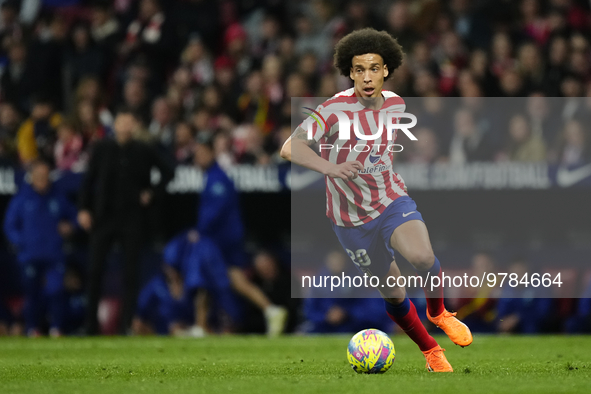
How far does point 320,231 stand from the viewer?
11312 millimetres

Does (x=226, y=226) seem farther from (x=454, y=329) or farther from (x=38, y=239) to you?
(x=454, y=329)

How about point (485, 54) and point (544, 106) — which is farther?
point (485, 54)

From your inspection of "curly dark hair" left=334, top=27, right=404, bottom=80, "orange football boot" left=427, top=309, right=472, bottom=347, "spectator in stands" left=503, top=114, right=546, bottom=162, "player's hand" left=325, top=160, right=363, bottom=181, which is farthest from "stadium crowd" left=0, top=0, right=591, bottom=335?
"player's hand" left=325, top=160, right=363, bottom=181

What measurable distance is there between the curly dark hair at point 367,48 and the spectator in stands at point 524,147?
435 cm

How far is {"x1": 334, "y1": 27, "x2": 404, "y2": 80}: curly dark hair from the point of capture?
6.73 metres

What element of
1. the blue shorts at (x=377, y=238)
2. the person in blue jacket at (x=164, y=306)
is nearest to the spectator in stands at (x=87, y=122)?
the person in blue jacket at (x=164, y=306)

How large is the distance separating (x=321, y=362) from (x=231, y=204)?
13.3 ft

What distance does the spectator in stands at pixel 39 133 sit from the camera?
42.0 feet

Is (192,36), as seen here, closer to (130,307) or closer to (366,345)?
(130,307)

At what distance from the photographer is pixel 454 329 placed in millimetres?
6477

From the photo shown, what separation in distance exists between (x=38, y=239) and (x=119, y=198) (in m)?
1.25

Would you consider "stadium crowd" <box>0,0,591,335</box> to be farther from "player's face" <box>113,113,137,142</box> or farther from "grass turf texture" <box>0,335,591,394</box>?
"grass turf texture" <box>0,335,591,394</box>

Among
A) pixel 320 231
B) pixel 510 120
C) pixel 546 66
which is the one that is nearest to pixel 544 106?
pixel 510 120

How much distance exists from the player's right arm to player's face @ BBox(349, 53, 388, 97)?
0.50m
